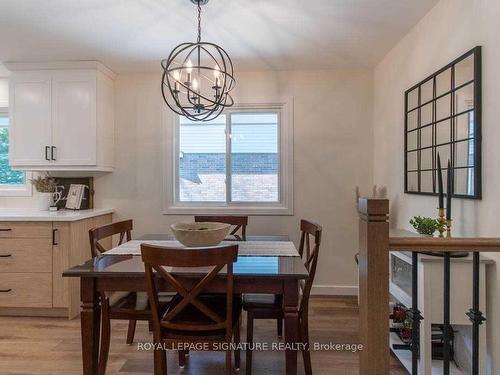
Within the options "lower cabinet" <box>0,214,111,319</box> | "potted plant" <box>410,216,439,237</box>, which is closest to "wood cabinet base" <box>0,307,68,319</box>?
"lower cabinet" <box>0,214,111,319</box>

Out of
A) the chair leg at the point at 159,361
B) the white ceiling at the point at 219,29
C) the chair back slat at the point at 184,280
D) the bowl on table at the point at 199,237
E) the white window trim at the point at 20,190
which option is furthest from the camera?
the white window trim at the point at 20,190

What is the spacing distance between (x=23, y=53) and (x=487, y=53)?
11.9ft

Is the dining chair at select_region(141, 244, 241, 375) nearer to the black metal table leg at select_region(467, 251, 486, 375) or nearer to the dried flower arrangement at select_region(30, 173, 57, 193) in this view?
the black metal table leg at select_region(467, 251, 486, 375)

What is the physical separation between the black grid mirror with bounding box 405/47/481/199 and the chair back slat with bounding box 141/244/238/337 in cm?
138

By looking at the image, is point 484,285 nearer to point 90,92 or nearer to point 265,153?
point 265,153

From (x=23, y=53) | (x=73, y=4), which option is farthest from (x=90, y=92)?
(x=73, y=4)

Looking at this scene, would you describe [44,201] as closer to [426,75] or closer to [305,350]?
[305,350]

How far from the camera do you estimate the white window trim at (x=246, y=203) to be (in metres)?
3.47

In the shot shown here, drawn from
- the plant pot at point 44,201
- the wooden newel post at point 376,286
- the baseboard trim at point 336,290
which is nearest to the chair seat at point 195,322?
the wooden newel post at point 376,286

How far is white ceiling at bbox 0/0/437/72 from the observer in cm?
226

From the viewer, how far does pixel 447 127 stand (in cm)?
206

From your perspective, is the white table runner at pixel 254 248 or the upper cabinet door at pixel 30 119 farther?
the upper cabinet door at pixel 30 119

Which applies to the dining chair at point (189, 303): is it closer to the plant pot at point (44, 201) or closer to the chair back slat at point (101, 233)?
the chair back slat at point (101, 233)

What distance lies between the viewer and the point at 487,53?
1714 mm
